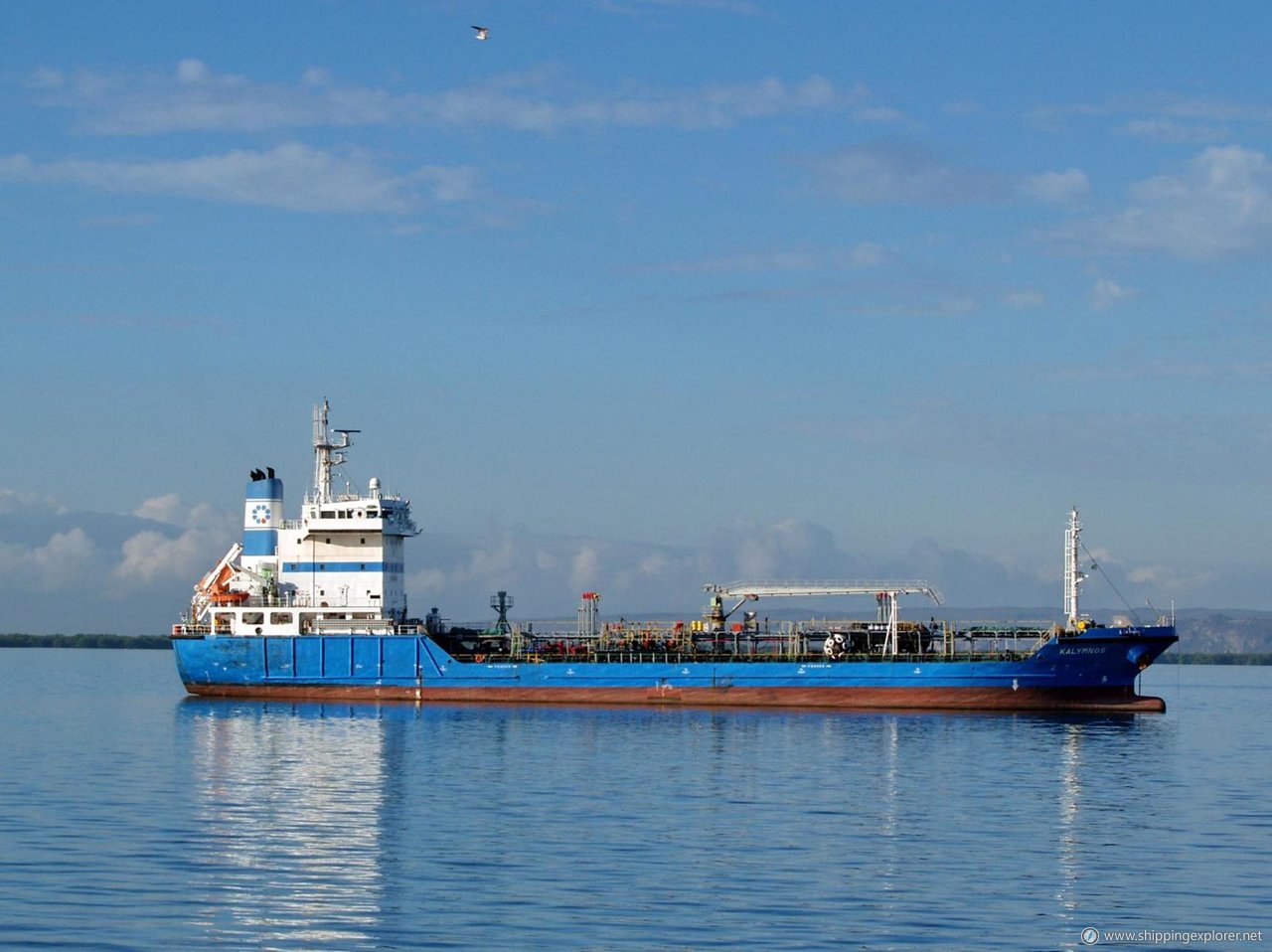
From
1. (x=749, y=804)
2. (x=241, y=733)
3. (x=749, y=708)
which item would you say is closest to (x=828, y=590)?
(x=749, y=708)

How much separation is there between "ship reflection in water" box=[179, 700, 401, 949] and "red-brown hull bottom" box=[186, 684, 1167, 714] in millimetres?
12034

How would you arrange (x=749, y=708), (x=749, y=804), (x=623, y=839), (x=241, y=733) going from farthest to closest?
(x=749, y=708), (x=241, y=733), (x=749, y=804), (x=623, y=839)

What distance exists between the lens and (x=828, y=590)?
74.6m

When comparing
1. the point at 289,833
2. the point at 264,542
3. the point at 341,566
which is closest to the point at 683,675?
the point at 341,566

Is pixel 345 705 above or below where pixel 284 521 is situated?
below

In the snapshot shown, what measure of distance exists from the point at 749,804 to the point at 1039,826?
23.5 feet

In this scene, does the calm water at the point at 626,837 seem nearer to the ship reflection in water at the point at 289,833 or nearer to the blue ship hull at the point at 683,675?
the ship reflection in water at the point at 289,833

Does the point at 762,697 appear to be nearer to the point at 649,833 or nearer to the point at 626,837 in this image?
the point at 649,833

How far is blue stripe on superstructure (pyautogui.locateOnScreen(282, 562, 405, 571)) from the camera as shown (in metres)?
76.6

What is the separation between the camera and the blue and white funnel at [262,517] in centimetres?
7900

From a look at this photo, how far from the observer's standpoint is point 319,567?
7744cm

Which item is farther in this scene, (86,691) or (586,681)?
(86,691)

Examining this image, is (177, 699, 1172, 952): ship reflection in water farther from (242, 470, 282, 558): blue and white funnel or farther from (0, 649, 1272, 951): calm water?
(242, 470, 282, 558): blue and white funnel

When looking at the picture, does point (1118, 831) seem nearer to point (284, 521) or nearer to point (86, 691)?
point (284, 521)
